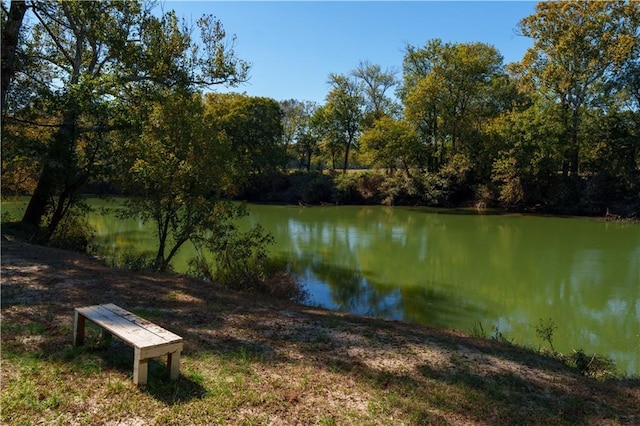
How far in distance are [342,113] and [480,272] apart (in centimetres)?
3069

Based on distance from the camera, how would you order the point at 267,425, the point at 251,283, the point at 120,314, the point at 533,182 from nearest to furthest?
the point at 267,425
the point at 120,314
the point at 251,283
the point at 533,182

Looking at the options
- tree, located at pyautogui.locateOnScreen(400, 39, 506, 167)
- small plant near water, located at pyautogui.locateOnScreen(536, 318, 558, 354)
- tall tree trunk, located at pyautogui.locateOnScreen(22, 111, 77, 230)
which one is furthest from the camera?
→ tree, located at pyautogui.locateOnScreen(400, 39, 506, 167)

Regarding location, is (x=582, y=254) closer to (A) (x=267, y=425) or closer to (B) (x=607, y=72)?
(A) (x=267, y=425)

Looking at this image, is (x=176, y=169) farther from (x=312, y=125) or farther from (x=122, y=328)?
(x=312, y=125)

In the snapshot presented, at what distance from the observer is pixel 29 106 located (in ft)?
33.6

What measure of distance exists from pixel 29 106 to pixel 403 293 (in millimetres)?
9568

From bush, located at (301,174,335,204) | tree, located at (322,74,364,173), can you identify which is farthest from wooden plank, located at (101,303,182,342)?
tree, located at (322,74,364,173)

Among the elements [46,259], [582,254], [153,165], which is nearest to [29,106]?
[153,165]

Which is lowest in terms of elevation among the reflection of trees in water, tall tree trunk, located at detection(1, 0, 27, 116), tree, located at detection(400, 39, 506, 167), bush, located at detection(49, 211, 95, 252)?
the reflection of trees in water

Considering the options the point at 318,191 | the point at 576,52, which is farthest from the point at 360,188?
the point at 576,52

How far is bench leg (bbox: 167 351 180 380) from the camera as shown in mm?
3352

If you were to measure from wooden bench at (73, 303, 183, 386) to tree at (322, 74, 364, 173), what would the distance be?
37956 millimetres

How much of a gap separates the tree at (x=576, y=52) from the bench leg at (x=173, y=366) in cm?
2851

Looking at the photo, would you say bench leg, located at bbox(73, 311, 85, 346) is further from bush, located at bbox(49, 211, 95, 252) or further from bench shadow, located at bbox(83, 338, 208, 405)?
bush, located at bbox(49, 211, 95, 252)
